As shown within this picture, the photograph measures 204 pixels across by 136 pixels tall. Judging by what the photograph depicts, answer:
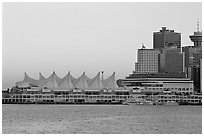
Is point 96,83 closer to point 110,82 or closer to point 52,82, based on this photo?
point 110,82

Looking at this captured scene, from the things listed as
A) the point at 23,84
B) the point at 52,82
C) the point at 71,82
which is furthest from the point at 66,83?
the point at 23,84

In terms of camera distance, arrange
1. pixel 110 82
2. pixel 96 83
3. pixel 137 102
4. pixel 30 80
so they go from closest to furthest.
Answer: pixel 137 102, pixel 96 83, pixel 110 82, pixel 30 80

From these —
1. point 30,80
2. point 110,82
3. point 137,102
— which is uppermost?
point 30,80

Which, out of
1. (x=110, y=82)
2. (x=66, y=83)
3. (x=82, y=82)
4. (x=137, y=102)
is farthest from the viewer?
(x=110, y=82)

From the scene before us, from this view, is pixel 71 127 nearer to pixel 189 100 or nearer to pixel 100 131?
pixel 100 131

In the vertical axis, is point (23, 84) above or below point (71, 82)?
below

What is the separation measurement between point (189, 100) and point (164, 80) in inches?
207

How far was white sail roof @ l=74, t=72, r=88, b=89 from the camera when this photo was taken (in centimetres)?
5372

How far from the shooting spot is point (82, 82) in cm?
5444

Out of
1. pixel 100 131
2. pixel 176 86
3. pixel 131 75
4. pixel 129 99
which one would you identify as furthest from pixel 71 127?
pixel 131 75

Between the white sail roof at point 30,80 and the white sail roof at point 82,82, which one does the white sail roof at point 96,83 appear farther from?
the white sail roof at point 30,80

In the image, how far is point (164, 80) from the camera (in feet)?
179

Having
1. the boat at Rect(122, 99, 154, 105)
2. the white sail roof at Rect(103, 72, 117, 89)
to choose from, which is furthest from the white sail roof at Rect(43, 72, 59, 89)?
the boat at Rect(122, 99, 154, 105)

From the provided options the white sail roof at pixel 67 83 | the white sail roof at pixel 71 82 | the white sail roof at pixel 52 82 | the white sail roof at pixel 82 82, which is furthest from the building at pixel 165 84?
the white sail roof at pixel 52 82
